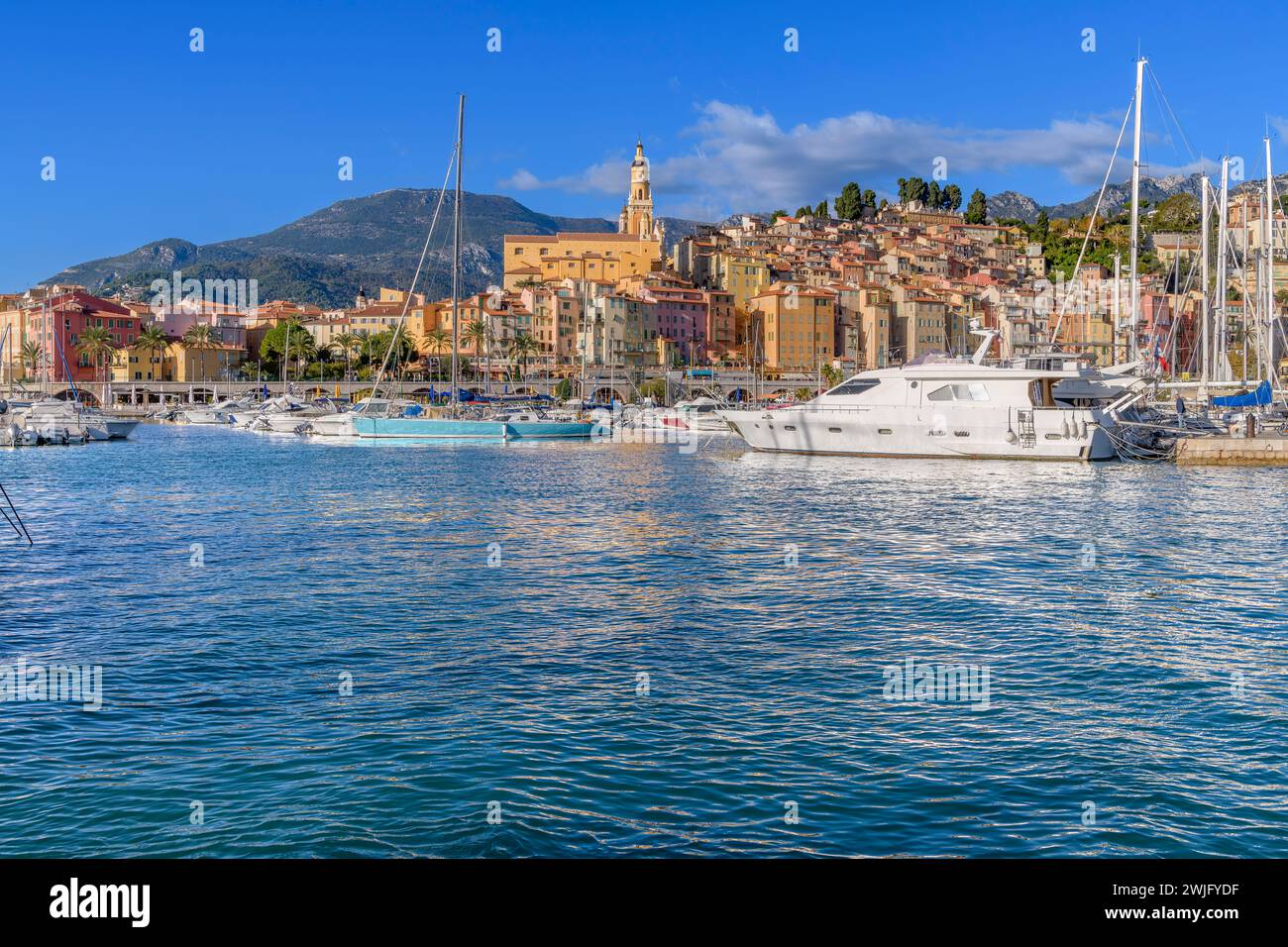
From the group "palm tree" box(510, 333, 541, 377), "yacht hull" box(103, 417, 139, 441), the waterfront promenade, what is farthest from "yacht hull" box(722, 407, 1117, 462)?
"palm tree" box(510, 333, 541, 377)

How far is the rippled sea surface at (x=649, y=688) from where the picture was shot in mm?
7672

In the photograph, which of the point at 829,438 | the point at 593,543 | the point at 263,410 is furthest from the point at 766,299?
the point at 593,543

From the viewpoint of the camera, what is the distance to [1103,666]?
1209 centimetres

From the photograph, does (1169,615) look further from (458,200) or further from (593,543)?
(458,200)

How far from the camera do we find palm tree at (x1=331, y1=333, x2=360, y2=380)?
136m

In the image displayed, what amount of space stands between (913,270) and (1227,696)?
6233 inches

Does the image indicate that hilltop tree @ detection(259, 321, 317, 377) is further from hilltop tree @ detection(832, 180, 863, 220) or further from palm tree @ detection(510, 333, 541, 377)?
hilltop tree @ detection(832, 180, 863, 220)

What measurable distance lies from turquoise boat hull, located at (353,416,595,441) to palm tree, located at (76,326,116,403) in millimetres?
77050

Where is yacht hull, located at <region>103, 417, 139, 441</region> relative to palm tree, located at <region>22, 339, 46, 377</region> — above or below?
below

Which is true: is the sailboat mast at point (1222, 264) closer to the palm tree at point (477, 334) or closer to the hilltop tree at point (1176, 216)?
the palm tree at point (477, 334)

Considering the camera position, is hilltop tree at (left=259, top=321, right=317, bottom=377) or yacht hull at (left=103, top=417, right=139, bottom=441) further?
hilltop tree at (left=259, top=321, right=317, bottom=377)

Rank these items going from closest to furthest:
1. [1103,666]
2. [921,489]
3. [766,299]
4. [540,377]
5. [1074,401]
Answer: [1103,666]
[921,489]
[1074,401]
[540,377]
[766,299]

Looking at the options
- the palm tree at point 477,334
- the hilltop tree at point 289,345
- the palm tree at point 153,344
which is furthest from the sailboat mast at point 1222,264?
the palm tree at point 153,344

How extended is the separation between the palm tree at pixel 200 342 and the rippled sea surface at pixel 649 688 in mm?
118623
